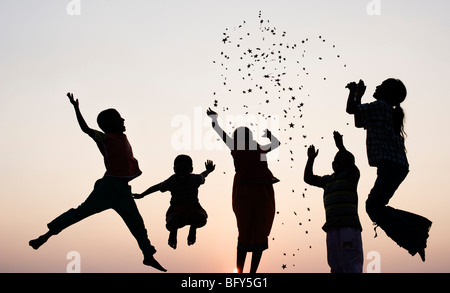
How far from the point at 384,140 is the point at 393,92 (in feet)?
2.62

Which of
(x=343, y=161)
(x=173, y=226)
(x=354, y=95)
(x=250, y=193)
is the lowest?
(x=173, y=226)

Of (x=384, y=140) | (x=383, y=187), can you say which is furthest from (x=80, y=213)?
(x=384, y=140)

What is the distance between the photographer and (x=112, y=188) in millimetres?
9758

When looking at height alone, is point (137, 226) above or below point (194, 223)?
below

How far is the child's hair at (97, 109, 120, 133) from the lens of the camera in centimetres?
999

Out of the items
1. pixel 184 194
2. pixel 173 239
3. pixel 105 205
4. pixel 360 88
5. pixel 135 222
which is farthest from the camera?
pixel 184 194

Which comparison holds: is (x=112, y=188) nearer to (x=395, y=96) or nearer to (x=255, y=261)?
(x=255, y=261)

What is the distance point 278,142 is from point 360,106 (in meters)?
1.82

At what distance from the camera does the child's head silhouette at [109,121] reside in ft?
32.8

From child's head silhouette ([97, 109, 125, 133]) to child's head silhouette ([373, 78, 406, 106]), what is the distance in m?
3.94

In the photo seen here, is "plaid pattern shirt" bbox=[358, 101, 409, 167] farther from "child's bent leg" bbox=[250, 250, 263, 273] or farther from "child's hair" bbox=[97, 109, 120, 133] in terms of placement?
"child's hair" bbox=[97, 109, 120, 133]

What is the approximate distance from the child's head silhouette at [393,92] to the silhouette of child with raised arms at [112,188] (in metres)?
3.82

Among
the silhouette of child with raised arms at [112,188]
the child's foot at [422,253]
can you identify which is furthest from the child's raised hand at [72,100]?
the child's foot at [422,253]
